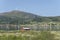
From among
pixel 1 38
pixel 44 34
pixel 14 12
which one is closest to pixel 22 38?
pixel 1 38

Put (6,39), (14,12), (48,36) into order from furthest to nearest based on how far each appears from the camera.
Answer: (14,12)
(48,36)
(6,39)

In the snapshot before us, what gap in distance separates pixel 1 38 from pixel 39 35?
322 centimetres

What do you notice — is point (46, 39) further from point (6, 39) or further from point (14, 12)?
point (14, 12)

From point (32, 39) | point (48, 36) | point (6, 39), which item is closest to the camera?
point (6, 39)

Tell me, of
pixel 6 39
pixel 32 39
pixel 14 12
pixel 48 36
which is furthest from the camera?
pixel 14 12

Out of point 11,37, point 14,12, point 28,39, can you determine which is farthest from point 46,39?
point 14,12

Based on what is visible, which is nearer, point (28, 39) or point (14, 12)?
point (28, 39)

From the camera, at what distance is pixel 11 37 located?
15.0 metres

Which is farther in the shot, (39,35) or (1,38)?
(39,35)

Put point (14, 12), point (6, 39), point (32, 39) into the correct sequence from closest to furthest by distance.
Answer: point (6, 39), point (32, 39), point (14, 12)

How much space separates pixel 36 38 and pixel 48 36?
1200 mm

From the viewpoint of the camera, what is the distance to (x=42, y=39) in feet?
55.2

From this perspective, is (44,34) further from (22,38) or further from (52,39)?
(22,38)

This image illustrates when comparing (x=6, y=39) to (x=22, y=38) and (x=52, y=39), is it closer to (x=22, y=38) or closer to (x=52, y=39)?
(x=22, y=38)
